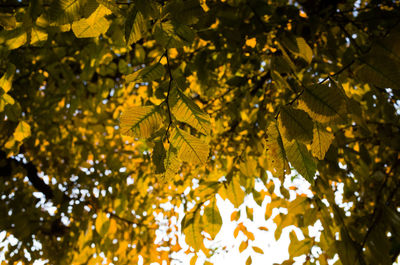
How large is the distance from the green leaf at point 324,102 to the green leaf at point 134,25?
0.42 metres

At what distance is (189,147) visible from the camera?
73 centimetres

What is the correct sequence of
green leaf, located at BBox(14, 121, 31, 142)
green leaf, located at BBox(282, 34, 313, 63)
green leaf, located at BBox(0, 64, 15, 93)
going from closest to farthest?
green leaf, located at BBox(282, 34, 313, 63) < green leaf, located at BBox(0, 64, 15, 93) < green leaf, located at BBox(14, 121, 31, 142)

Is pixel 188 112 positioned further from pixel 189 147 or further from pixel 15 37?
pixel 15 37

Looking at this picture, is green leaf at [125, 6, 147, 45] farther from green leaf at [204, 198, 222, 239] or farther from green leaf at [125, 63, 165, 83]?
green leaf at [204, 198, 222, 239]

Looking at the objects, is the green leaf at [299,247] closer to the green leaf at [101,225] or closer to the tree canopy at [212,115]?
the tree canopy at [212,115]

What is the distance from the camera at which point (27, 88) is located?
2.27 meters

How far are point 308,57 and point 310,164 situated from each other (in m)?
0.35

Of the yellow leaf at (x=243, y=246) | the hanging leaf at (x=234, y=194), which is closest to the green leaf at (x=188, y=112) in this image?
the hanging leaf at (x=234, y=194)

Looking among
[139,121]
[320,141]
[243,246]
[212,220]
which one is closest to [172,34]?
[139,121]

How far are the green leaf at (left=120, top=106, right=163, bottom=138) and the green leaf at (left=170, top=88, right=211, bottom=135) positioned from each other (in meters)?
0.06

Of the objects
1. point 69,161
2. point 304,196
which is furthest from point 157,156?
point 69,161

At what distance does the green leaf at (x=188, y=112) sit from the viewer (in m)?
0.71

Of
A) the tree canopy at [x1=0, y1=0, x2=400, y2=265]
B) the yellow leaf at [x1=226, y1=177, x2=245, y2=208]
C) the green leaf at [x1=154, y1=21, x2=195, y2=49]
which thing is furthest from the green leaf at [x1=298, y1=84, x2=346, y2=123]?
the yellow leaf at [x1=226, y1=177, x2=245, y2=208]

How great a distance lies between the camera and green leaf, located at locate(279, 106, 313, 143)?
63cm
